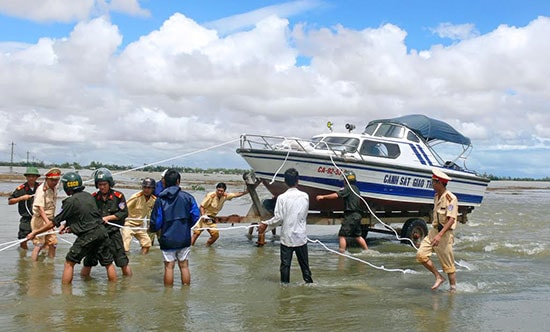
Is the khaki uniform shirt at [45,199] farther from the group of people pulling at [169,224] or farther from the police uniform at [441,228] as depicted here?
the police uniform at [441,228]

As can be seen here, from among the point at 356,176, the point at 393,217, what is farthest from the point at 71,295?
the point at 393,217

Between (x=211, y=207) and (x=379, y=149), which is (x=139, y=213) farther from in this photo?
(x=379, y=149)

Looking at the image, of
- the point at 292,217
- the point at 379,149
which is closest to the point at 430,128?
the point at 379,149

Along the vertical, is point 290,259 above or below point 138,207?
below

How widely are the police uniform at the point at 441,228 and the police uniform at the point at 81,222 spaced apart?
13.8 ft

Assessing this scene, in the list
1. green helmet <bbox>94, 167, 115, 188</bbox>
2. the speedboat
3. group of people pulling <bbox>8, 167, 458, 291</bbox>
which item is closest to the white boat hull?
the speedboat

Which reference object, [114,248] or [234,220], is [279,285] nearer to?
[114,248]

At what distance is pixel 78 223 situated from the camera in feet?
23.3

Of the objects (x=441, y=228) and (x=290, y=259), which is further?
(x=290, y=259)

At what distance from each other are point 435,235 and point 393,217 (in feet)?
17.8

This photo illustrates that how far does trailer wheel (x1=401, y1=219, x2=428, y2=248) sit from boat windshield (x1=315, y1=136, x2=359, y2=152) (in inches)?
86.4

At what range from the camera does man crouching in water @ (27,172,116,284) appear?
23.1 feet

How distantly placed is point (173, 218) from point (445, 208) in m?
3.54

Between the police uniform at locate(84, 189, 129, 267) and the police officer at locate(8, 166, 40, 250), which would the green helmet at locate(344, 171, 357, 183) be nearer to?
the police uniform at locate(84, 189, 129, 267)
